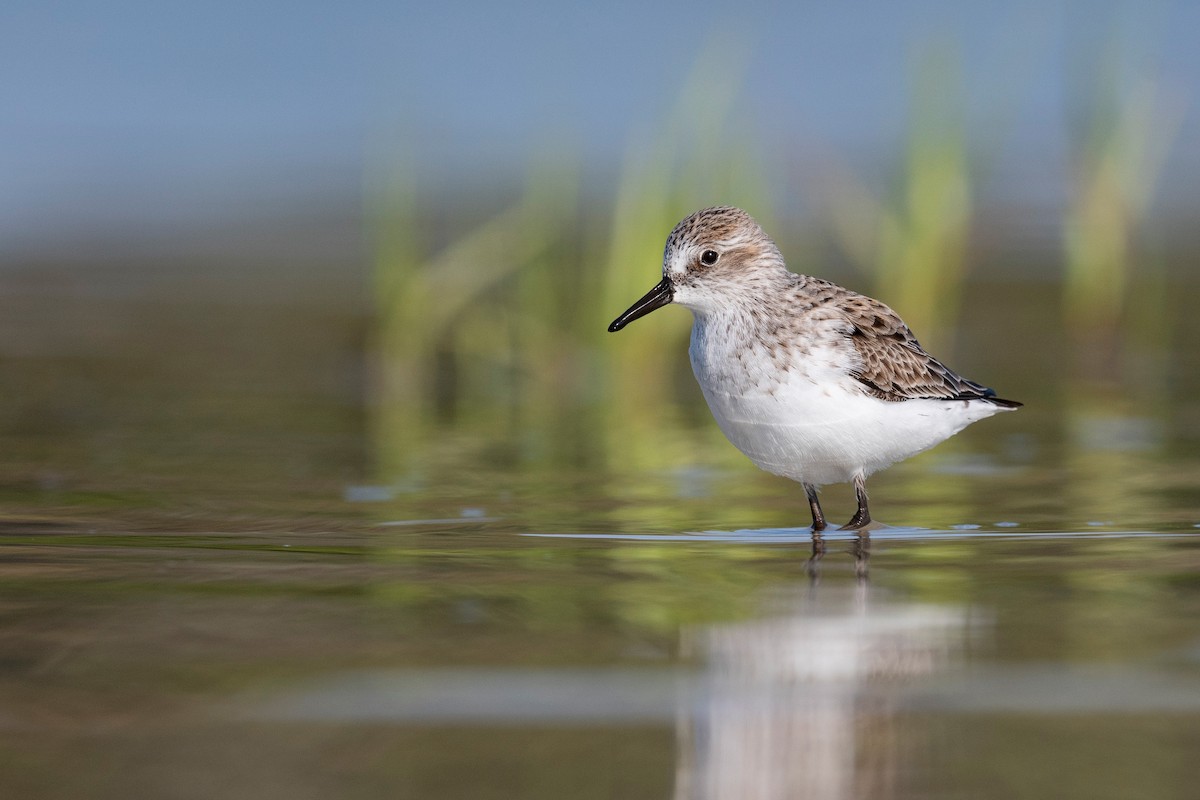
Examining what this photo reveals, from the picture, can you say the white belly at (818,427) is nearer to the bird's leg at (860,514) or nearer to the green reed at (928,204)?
the bird's leg at (860,514)

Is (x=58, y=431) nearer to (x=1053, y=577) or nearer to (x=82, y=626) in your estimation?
(x=82, y=626)

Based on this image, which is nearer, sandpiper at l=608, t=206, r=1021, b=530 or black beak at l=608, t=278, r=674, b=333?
sandpiper at l=608, t=206, r=1021, b=530

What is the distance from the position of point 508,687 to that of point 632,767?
2.49 feet

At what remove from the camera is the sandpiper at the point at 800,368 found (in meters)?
7.68

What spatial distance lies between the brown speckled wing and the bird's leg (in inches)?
15.8

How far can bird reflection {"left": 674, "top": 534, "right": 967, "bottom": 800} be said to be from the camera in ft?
14.0

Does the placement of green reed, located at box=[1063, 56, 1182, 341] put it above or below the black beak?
above

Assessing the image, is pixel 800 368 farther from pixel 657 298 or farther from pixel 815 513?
pixel 657 298

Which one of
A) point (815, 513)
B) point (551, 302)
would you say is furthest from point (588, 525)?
point (551, 302)

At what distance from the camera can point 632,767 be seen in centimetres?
437

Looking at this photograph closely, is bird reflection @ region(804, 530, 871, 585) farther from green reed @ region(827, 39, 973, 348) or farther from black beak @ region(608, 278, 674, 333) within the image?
green reed @ region(827, 39, 973, 348)

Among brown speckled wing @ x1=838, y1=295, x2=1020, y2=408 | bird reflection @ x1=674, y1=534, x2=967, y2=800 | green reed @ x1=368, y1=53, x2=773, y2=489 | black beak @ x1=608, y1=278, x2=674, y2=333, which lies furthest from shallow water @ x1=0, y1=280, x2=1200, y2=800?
green reed @ x1=368, y1=53, x2=773, y2=489

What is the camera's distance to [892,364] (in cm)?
798

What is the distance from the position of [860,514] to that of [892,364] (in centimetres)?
69
